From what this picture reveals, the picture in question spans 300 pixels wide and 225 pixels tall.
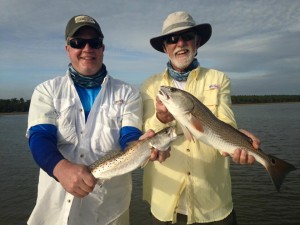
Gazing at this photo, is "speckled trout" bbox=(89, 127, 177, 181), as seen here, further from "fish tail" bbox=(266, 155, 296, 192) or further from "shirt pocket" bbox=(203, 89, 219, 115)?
"fish tail" bbox=(266, 155, 296, 192)

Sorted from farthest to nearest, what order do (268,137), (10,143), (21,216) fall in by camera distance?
(10,143) → (268,137) → (21,216)

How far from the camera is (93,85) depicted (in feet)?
14.5

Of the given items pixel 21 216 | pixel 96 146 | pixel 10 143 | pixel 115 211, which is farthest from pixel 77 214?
pixel 10 143

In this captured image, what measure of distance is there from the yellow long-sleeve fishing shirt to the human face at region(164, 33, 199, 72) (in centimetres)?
20

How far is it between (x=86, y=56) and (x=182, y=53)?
151 centimetres

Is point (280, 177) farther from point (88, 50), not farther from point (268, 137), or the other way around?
point (268, 137)

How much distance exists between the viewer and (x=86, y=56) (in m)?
4.32

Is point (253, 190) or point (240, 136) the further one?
point (253, 190)

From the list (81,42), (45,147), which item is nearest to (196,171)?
(45,147)

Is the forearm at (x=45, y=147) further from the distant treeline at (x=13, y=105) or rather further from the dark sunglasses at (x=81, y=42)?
the distant treeline at (x=13, y=105)

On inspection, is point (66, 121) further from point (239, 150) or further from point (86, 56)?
point (239, 150)

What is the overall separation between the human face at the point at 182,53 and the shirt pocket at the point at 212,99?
537 mm

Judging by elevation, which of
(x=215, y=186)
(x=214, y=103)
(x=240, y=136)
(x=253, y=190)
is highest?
(x=214, y=103)

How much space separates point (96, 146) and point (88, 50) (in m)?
1.26
